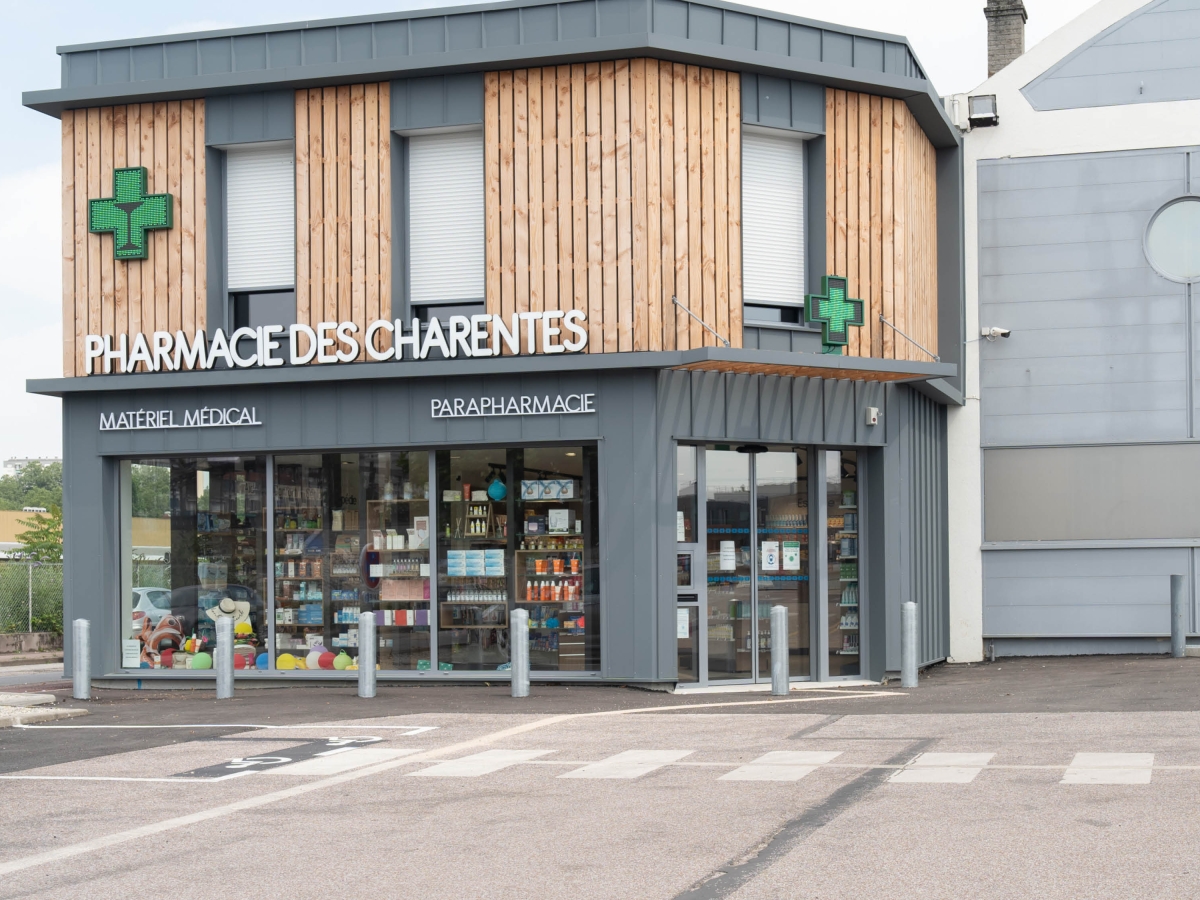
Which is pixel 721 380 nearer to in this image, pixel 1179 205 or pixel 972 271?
pixel 972 271

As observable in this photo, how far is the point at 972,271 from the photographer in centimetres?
2136

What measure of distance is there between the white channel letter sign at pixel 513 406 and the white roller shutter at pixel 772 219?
2545mm

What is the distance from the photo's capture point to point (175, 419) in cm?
1850

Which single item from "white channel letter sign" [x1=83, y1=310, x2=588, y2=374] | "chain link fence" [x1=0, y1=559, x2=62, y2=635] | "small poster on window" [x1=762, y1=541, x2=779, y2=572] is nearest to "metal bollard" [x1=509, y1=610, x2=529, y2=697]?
"white channel letter sign" [x1=83, y1=310, x2=588, y2=374]

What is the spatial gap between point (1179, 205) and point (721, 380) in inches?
327

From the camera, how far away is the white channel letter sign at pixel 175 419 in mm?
18250

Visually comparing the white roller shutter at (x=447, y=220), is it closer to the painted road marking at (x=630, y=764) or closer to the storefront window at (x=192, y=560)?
the storefront window at (x=192, y=560)

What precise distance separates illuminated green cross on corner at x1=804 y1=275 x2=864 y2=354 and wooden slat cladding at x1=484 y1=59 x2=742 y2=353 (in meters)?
1.03

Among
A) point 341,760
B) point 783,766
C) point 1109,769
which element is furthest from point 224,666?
point 1109,769

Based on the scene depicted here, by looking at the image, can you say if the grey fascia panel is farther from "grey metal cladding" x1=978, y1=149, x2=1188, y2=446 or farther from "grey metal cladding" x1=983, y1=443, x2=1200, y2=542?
"grey metal cladding" x1=983, y1=443, x2=1200, y2=542

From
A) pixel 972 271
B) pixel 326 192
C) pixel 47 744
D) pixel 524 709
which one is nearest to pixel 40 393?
pixel 326 192

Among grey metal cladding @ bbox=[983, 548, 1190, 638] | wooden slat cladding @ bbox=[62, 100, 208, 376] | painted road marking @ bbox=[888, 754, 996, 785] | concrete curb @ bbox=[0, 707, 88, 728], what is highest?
wooden slat cladding @ bbox=[62, 100, 208, 376]

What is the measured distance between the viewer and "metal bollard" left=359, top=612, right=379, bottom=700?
16578 mm

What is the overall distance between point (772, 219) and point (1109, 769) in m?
9.84
